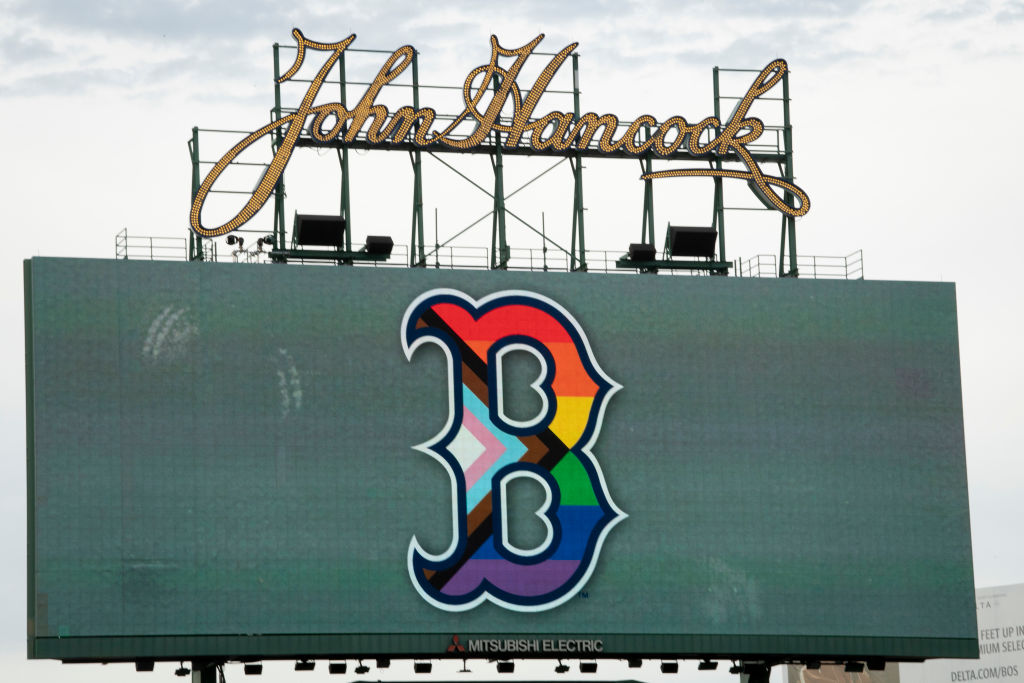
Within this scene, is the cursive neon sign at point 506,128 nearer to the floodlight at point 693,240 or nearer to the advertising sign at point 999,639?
the floodlight at point 693,240

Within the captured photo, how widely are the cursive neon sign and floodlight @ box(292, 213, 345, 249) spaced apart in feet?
4.29

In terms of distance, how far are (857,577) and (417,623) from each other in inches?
477

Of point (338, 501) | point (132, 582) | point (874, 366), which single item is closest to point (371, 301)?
point (338, 501)

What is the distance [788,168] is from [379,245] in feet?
41.7

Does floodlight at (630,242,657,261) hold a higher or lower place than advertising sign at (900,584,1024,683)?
higher

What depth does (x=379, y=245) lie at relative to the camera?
59.6 m

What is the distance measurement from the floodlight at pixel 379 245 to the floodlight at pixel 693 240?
837 cm

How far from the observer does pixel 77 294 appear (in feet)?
181

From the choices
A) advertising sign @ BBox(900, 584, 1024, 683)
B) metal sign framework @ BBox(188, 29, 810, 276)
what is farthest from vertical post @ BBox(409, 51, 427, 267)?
advertising sign @ BBox(900, 584, 1024, 683)

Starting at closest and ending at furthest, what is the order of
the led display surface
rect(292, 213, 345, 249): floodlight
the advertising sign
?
the led display surface, rect(292, 213, 345, 249): floodlight, the advertising sign

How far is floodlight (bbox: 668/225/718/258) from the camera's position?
62250 millimetres

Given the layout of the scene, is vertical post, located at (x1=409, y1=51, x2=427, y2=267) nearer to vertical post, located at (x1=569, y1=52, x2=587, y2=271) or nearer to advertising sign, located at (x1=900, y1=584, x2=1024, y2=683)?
vertical post, located at (x1=569, y1=52, x2=587, y2=271)

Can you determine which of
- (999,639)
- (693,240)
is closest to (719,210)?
(693,240)

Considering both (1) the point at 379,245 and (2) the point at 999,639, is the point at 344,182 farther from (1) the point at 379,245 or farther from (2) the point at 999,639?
(2) the point at 999,639
